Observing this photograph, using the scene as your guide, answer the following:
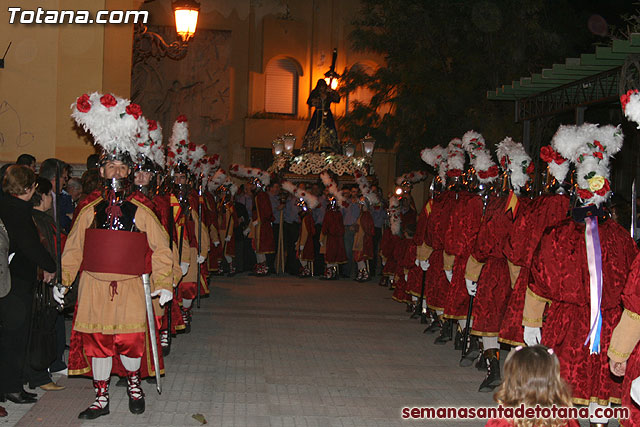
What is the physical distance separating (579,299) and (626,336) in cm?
109

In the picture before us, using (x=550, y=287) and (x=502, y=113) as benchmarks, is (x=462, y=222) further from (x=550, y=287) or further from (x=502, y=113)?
(x=502, y=113)

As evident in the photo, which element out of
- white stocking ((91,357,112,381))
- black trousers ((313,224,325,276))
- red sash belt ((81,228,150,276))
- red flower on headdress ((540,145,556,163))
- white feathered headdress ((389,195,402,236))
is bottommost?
white stocking ((91,357,112,381))

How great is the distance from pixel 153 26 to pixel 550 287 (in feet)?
72.5

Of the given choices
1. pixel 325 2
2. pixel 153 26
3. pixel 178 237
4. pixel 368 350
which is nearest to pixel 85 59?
pixel 178 237

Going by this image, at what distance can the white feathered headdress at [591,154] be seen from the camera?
580 centimetres

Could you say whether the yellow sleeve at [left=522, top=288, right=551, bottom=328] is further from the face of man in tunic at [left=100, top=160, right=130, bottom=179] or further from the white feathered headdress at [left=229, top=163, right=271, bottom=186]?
the white feathered headdress at [left=229, top=163, right=271, bottom=186]

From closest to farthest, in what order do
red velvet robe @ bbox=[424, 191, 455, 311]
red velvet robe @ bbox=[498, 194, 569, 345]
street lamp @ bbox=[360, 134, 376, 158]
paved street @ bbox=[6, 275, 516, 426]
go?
paved street @ bbox=[6, 275, 516, 426], red velvet robe @ bbox=[498, 194, 569, 345], red velvet robe @ bbox=[424, 191, 455, 311], street lamp @ bbox=[360, 134, 376, 158]

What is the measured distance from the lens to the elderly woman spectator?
6.60 meters

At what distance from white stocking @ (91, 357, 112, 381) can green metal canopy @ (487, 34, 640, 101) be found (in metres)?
6.69

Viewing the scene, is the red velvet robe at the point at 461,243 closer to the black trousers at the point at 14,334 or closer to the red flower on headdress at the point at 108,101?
the red flower on headdress at the point at 108,101

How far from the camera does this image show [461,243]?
9.05 m

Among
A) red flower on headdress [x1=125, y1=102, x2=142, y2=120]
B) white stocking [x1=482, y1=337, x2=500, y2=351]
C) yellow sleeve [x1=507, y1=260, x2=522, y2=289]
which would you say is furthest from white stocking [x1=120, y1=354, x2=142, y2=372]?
yellow sleeve [x1=507, y1=260, x2=522, y2=289]

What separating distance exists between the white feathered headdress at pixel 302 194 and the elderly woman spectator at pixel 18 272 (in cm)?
1251

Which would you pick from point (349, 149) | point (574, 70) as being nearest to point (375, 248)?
point (349, 149)
